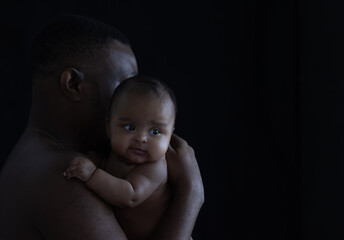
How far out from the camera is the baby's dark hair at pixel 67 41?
52.1 inches

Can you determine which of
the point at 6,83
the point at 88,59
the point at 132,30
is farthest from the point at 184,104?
the point at 88,59

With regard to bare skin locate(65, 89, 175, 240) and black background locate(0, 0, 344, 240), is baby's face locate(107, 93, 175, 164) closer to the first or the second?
bare skin locate(65, 89, 175, 240)

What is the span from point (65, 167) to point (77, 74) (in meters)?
0.30

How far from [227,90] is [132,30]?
63cm

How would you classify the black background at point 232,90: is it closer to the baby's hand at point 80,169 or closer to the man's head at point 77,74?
the man's head at point 77,74

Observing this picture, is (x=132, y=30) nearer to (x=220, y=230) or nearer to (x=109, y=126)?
(x=220, y=230)

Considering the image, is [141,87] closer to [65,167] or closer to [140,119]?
[140,119]

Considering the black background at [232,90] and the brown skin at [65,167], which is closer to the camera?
the brown skin at [65,167]

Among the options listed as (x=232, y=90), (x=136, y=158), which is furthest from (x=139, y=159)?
(x=232, y=90)

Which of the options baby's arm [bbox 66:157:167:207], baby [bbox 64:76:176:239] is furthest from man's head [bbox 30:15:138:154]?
baby's arm [bbox 66:157:167:207]

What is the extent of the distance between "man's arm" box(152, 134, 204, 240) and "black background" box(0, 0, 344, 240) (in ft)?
4.14

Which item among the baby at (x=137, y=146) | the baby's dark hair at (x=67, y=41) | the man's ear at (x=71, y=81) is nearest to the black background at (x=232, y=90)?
the baby's dark hair at (x=67, y=41)

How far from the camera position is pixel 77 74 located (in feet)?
4.29

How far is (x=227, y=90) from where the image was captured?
8.79 ft
